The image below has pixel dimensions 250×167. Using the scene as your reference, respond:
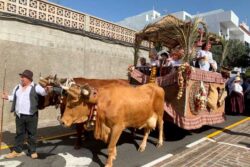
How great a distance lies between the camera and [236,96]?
39.0 feet

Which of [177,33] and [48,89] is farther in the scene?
[177,33]

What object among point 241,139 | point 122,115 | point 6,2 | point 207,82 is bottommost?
point 241,139

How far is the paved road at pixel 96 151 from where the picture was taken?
5504 mm

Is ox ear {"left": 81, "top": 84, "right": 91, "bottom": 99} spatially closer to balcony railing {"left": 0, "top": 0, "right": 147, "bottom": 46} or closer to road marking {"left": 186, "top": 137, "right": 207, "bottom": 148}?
road marking {"left": 186, "top": 137, "right": 207, "bottom": 148}

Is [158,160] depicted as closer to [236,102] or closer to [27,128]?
[27,128]

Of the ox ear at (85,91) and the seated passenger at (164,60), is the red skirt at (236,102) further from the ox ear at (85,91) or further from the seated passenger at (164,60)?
the ox ear at (85,91)

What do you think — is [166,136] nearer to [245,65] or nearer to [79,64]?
[79,64]

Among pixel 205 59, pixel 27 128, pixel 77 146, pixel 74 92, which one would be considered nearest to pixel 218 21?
pixel 205 59

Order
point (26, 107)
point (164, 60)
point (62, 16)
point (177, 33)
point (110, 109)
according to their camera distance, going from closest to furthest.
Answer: point (110, 109), point (26, 107), point (177, 33), point (164, 60), point (62, 16)

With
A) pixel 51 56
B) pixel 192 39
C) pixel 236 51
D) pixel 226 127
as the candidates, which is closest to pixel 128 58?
pixel 51 56

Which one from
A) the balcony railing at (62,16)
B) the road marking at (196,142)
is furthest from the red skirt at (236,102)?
the balcony railing at (62,16)

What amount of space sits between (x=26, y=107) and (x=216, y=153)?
4084 mm

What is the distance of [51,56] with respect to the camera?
31.8 feet

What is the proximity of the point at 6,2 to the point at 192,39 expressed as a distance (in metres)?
5.32
